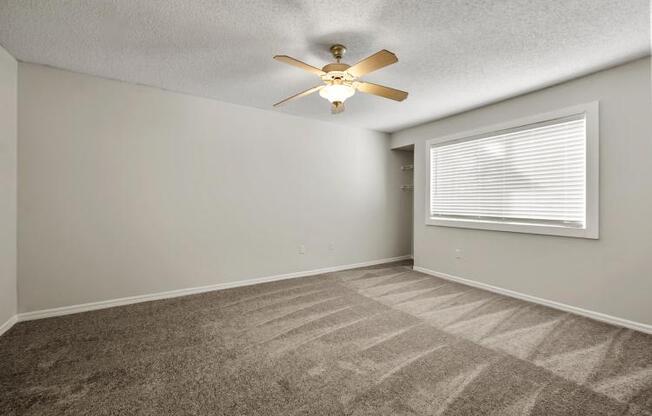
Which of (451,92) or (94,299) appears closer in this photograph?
(94,299)

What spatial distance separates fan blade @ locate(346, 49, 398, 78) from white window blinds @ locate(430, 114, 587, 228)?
8.01 ft

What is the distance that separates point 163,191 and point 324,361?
2.73 m

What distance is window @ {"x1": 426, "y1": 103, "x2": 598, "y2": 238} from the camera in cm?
302

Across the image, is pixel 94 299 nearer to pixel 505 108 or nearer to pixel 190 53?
pixel 190 53

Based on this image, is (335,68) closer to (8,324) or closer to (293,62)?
(293,62)

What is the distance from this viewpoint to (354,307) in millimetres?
3244

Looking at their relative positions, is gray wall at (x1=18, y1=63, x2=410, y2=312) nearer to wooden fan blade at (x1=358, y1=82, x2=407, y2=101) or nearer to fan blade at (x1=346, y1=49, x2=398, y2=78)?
wooden fan blade at (x1=358, y1=82, x2=407, y2=101)

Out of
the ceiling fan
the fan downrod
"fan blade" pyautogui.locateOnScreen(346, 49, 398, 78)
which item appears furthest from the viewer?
the fan downrod

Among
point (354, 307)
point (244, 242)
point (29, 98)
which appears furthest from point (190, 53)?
point (354, 307)

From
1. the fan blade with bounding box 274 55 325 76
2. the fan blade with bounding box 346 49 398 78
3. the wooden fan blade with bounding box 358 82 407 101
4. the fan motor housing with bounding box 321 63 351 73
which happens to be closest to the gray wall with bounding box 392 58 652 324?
the wooden fan blade with bounding box 358 82 407 101

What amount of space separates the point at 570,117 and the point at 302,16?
119 inches

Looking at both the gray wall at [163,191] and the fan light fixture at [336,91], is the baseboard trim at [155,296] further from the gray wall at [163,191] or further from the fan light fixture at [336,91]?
the fan light fixture at [336,91]

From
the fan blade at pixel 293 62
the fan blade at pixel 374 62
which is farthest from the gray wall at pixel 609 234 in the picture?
the fan blade at pixel 293 62

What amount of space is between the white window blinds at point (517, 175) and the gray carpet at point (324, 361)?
112 cm
